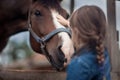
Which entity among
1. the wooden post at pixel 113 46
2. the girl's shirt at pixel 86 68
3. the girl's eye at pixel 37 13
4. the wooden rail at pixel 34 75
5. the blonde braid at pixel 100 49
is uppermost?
the blonde braid at pixel 100 49

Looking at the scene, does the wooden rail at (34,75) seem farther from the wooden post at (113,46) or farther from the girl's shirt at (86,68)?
the girl's shirt at (86,68)

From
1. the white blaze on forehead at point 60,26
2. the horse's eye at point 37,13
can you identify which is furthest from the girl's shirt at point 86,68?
the horse's eye at point 37,13

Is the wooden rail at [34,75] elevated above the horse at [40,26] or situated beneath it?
situated beneath

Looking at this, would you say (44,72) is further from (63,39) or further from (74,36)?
(74,36)

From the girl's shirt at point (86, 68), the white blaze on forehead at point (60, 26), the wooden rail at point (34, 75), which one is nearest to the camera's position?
the girl's shirt at point (86, 68)

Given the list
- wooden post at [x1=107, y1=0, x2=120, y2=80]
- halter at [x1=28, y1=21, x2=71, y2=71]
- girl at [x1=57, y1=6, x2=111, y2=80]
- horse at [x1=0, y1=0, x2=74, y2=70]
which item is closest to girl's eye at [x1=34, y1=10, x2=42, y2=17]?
horse at [x1=0, y1=0, x2=74, y2=70]

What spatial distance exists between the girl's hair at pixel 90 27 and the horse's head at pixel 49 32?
2.90 ft

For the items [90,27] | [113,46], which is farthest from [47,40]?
[90,27]

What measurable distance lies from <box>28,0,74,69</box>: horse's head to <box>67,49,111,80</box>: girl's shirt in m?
0.92

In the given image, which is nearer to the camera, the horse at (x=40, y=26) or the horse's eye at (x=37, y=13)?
the horse at (x=40, y=26)

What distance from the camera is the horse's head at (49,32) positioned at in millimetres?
2059

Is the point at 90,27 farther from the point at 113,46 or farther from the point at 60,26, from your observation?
the point at 60,26

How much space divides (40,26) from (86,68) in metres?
1.47

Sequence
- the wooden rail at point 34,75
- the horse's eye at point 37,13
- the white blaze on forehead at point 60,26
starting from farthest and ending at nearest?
the horse's eye at point 37,13, the white blaze on forehead at point 60,26, the wooden rail at point 34,75
